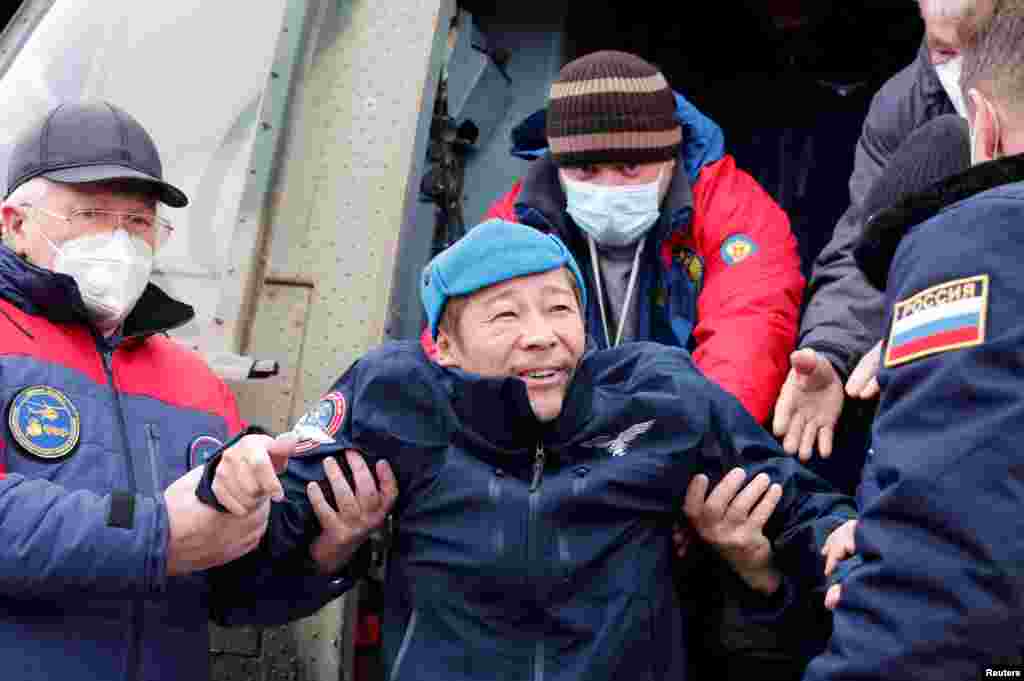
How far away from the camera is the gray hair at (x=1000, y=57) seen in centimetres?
161

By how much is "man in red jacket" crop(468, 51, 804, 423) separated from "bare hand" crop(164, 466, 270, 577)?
128cm

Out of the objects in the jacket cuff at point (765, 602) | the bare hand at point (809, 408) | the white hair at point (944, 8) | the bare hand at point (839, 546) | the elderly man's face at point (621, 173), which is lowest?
the jacket cuff at point (765, 602)

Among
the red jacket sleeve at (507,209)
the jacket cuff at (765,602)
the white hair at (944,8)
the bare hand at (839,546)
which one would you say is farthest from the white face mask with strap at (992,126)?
the red jacket sleeve at (507,209)

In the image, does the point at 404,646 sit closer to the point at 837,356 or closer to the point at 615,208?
the point at 837,356

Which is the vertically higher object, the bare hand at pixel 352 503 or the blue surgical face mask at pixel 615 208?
the blue surgical face mask at pixel 615 208

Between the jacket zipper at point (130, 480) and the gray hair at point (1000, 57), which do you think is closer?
the gray hair at point (1000, 57)

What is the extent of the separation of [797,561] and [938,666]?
0.97 m

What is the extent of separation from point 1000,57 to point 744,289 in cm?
146

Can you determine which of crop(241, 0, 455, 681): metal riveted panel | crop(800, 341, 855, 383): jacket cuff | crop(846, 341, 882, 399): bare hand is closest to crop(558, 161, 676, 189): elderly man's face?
crop(241, 0, 455, 681): metal riveted panel

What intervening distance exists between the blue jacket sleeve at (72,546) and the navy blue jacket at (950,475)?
1103 mm

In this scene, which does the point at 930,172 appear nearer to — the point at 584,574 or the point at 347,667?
the point at 584,574

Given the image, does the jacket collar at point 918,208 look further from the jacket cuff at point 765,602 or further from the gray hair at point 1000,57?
the jacket cuff at point 765,602

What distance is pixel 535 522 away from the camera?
2188 mm

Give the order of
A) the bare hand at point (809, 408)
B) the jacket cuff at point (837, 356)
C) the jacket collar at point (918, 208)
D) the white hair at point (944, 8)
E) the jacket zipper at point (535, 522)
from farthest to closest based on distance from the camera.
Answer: the white hair at point (944, 8) → the jacket cuff at point (837, 356) → the bare hand at point (809, 408) → the jacket zipper at point (535, 522) → the jacket collar at point (918, 208)
